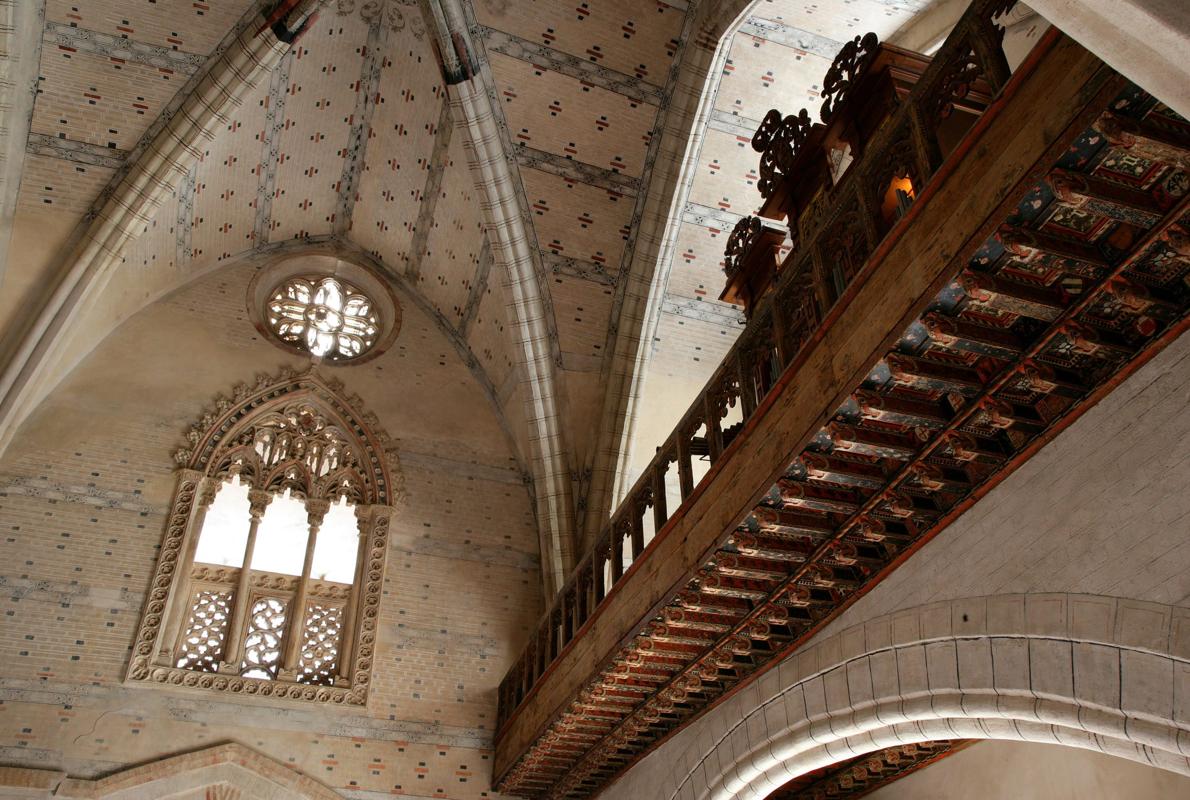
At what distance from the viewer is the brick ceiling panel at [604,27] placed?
11320mm

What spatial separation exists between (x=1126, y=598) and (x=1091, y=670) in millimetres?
353

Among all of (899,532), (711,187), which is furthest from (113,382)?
(899,532)

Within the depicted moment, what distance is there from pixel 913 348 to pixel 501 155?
318 inches

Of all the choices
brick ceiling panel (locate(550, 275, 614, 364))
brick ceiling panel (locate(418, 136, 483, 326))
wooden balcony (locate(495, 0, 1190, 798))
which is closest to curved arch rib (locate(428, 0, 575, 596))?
brick ceiling panel (locate(550, 275, 614, 364))

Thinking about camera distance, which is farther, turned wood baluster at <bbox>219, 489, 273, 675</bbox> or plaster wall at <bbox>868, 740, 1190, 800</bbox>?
turned wood baluster at <bbox>219, 489, 273, 675</bbox>

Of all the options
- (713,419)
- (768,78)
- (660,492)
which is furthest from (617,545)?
(768,78)

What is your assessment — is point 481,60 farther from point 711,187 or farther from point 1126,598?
point 1126,598

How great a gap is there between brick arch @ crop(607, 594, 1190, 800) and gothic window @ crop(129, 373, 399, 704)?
5474 millimetres

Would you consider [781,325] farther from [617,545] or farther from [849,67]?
[617,545]

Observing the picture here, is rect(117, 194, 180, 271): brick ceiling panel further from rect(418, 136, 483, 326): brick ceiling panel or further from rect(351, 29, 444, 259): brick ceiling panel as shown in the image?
rect(418, 136, 483, 326): brick ceiling panel

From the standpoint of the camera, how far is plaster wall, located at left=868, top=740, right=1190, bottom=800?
26.6 feet

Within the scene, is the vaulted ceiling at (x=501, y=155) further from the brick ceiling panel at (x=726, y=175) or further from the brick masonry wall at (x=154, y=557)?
the brick masonry wall at (x=154, y=557)

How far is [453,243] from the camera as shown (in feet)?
45.3

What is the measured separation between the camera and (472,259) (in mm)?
13617
